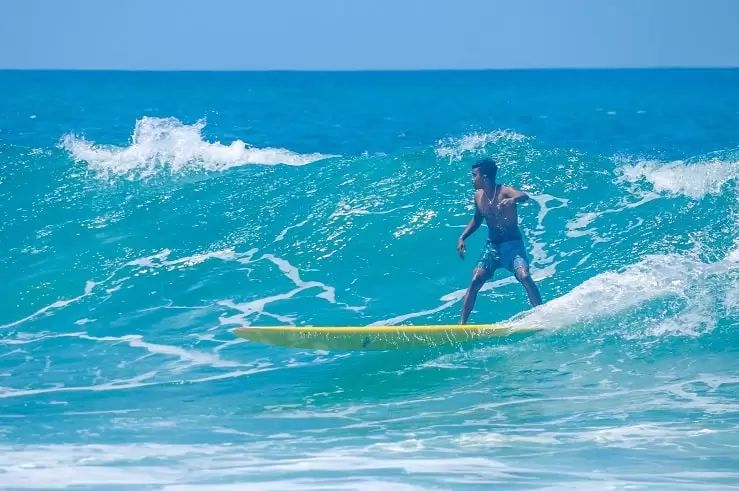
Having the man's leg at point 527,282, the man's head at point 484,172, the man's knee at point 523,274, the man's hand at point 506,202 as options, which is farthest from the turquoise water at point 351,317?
the man's head at point 484,172

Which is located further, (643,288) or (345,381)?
(643,288)

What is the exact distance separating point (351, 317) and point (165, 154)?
17.8 ft

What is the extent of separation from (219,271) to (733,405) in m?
4.87

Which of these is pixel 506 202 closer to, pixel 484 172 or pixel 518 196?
pixel 518 196

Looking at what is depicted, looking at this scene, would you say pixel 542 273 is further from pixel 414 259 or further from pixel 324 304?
pixel 324 304

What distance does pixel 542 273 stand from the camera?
9180mm

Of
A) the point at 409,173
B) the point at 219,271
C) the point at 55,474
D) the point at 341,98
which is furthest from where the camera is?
the point at 341,98

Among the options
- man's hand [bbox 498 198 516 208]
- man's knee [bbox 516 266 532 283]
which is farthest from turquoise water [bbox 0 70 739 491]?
man's hand [bbox 498 198 516 208]

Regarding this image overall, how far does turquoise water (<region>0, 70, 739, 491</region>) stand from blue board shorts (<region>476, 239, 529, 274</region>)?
0.41 metres

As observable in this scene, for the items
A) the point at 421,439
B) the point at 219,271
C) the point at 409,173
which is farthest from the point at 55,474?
the point at 409,173

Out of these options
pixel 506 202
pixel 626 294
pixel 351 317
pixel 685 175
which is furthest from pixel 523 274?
pixel 685 175

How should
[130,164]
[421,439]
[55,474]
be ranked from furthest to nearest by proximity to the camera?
[130,164], [421,439], [55,474]

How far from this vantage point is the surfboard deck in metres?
7.05

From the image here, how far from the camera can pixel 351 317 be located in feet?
28.0
